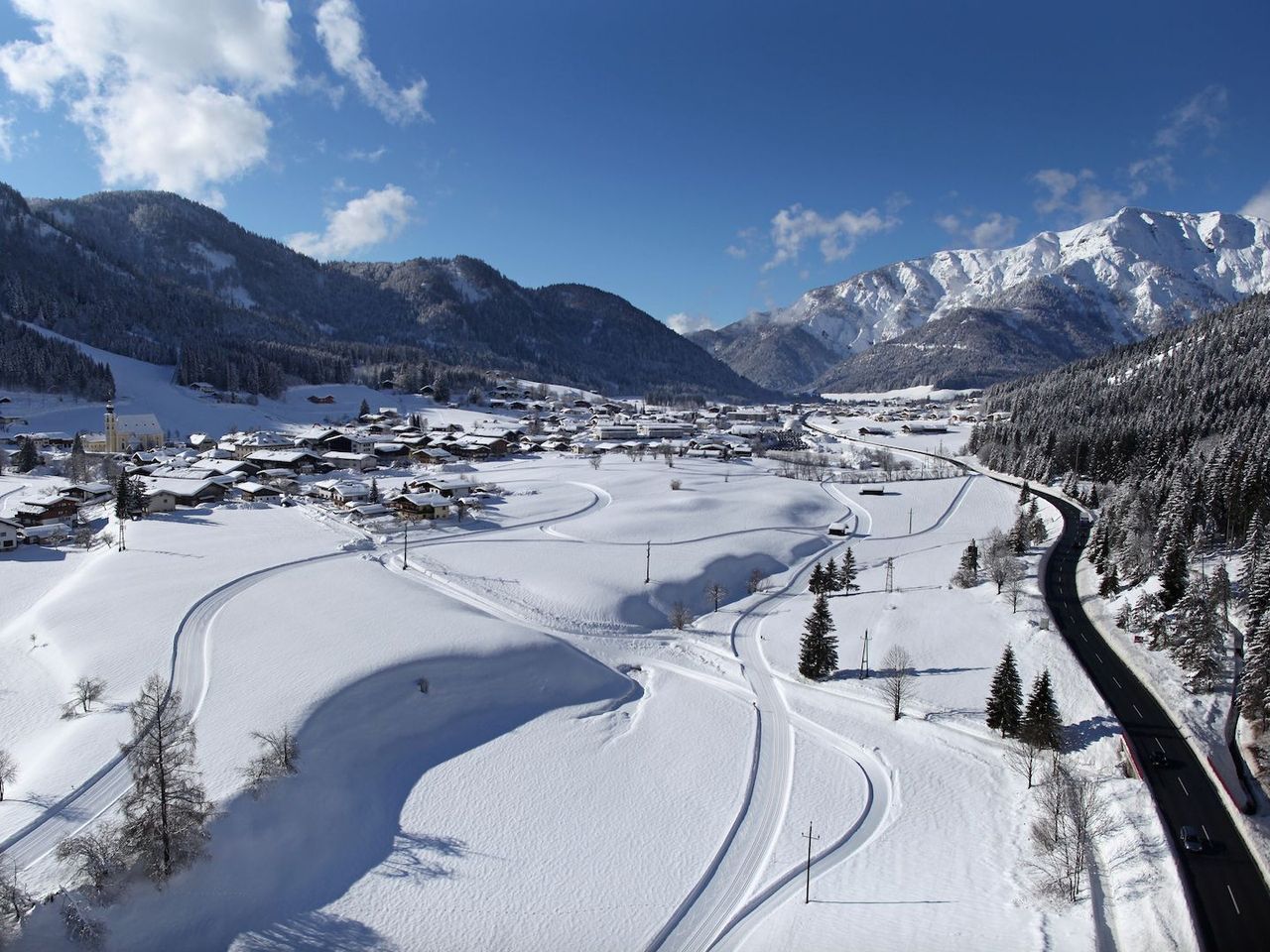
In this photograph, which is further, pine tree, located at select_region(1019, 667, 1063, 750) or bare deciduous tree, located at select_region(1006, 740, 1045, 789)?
pine tree, located at select_region(1019, 667, 1063, 750)

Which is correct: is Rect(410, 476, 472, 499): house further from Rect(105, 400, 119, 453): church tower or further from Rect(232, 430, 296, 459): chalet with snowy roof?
Rect(105, 400, 119, 453): church tower

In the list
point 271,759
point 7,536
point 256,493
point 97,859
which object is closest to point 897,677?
point 271,759

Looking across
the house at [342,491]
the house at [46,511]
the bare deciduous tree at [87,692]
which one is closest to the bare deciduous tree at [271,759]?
the bare deciduous tree at [87,692]

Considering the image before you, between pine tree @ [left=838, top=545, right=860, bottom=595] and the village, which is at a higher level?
the village

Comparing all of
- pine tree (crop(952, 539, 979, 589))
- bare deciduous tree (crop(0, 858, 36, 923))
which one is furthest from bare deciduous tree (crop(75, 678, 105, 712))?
pine tree (crop(952, 539, 979, 589))

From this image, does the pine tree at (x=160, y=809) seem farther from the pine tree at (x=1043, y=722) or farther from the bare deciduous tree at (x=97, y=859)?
the pine tree at (x=1043, y=722)

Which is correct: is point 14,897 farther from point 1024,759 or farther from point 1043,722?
point 1043,722
